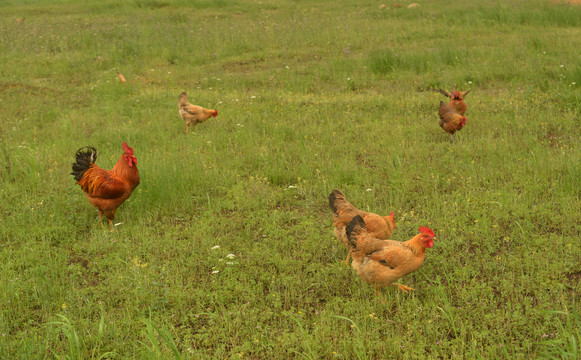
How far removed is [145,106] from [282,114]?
11.7 ft

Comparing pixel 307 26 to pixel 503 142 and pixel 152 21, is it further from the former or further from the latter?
pixel 503 142

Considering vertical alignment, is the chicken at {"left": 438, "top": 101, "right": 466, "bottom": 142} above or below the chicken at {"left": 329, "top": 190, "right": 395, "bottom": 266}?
above

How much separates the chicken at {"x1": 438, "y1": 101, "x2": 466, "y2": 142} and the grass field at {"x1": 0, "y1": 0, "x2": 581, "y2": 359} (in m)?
0.26

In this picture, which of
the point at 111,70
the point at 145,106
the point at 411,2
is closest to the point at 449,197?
the point at 145,106

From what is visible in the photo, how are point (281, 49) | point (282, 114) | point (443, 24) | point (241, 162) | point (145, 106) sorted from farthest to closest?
point (443, 24), point (281, 49), point (145, 106), point (282, 114), point (241, 162)

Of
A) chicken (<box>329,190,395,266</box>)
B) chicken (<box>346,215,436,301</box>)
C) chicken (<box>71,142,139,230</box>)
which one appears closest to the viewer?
chicken (<box>346,215,436,301</box>)

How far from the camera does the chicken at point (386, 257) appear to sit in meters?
4.33

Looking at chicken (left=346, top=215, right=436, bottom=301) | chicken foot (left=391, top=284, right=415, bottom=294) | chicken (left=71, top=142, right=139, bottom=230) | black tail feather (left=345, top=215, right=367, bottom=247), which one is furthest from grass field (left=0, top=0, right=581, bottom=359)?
black tail feather (left=345, top=215, right=367, bottom=247)

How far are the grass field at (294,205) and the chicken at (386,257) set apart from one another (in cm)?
23

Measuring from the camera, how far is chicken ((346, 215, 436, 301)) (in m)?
4.33

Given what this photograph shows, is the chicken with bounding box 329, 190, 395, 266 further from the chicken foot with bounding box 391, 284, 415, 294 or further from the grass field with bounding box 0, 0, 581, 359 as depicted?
the chicken foot with bounding box 391, 284, 415, 294

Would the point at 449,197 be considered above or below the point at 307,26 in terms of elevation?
below

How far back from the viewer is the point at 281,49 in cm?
1620

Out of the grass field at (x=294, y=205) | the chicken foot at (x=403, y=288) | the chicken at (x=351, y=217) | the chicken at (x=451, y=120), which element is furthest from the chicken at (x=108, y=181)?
the chicken at (x=451, y=120)
